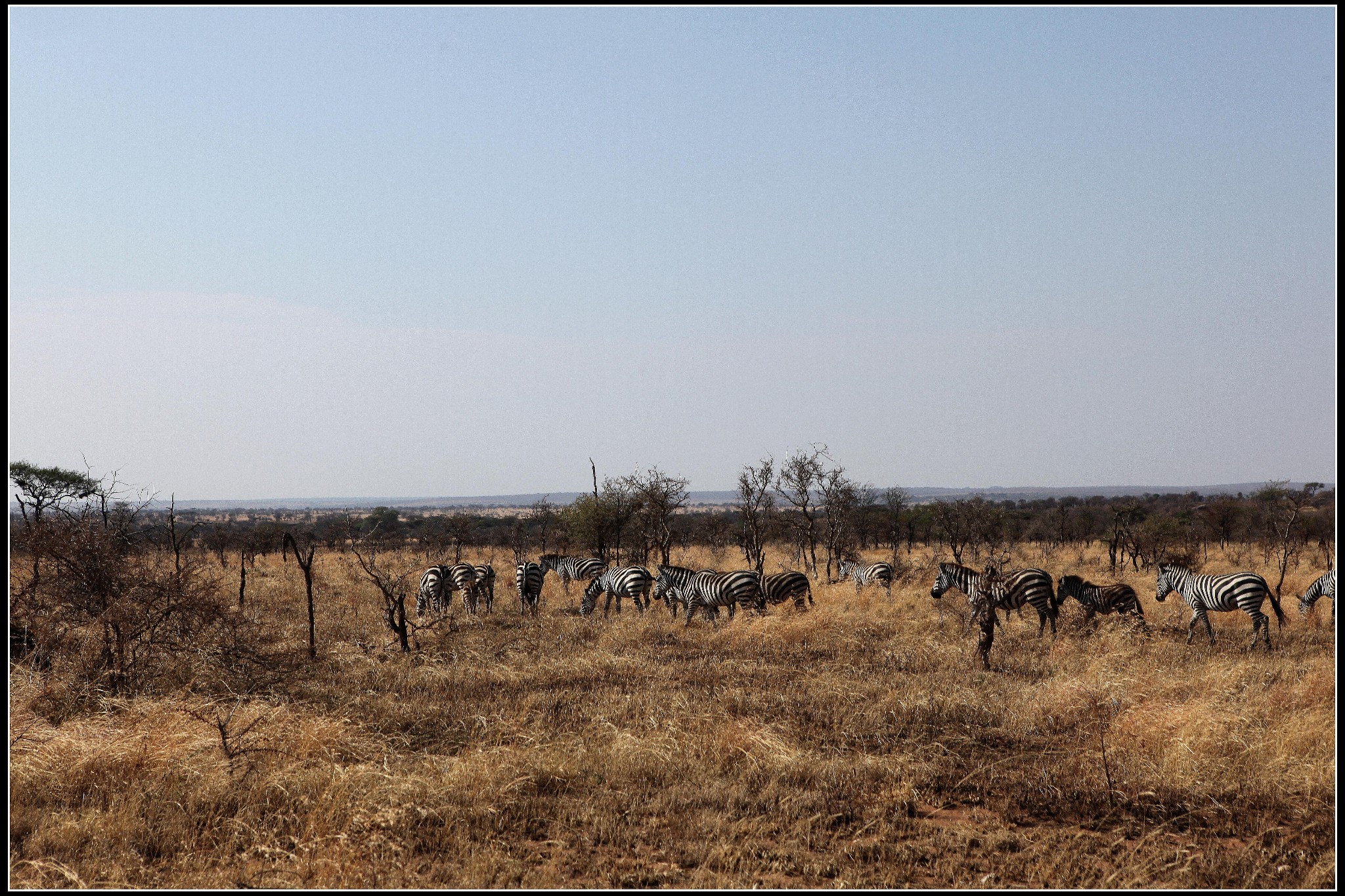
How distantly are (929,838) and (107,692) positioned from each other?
373 inches

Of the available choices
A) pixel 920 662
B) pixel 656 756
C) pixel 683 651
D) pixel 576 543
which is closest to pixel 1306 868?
pixel 656 756

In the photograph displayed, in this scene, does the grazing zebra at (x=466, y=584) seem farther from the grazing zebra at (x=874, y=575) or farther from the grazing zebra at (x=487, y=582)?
the grazing zebra at (x=874, y=575)

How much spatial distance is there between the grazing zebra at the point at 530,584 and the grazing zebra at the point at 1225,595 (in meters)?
12.9

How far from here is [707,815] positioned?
663cm

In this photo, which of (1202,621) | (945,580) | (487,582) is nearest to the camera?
(1202,621)

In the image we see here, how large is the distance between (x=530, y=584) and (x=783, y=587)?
590 centimetres

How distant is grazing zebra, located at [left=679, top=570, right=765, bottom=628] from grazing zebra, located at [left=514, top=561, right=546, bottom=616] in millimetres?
3874

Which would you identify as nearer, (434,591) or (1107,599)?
(1107,599)

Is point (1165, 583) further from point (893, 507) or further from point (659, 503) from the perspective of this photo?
point (893, 507)

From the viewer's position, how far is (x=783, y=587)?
18109mm

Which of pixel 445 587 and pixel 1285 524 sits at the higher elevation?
pixel 1285 524

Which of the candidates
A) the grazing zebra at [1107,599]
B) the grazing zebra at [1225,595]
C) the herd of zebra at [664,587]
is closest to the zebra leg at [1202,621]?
the grazing zebra at [1225,595]

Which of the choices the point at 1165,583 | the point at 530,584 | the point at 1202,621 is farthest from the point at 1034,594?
the point at 530,584

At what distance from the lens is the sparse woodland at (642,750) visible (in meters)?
5.96
